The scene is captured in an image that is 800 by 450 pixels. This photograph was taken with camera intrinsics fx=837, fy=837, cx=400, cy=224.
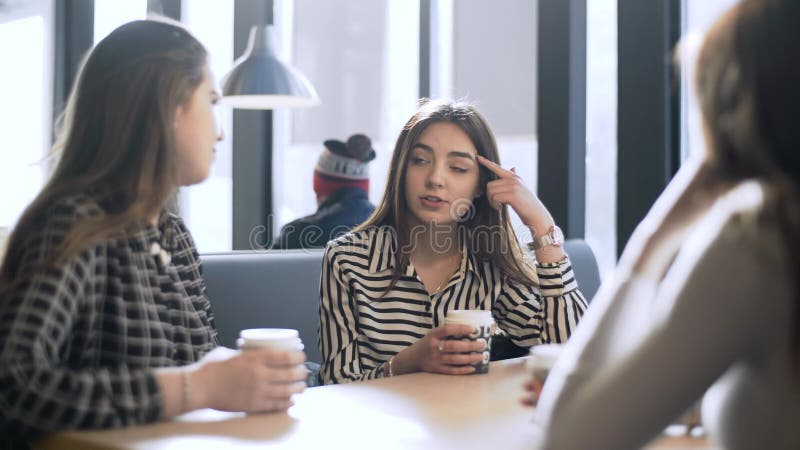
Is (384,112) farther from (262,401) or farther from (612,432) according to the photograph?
(612,432)

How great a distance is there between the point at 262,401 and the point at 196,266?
481mm

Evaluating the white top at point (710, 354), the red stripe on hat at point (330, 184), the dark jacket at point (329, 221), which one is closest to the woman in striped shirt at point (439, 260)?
the dark jacket at point (329, 221)

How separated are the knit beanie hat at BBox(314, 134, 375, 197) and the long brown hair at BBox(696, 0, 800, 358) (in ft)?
9.73

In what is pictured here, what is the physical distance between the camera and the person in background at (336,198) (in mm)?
3357

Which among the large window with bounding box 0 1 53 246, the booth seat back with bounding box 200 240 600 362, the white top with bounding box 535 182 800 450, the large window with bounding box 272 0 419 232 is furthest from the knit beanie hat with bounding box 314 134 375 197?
the white top with bounding box 535 182 800 450

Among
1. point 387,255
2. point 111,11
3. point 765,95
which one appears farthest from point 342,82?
point 765,95

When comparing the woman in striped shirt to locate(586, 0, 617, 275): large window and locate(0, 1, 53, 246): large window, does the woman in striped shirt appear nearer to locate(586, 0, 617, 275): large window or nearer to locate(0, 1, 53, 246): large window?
locate(586, 0, 617, 275): large window

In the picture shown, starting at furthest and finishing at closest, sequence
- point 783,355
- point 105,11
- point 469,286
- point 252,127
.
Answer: point 105,11 < point 252,127 < point 469,286 < point 783,355

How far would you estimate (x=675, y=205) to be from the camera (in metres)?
0.91

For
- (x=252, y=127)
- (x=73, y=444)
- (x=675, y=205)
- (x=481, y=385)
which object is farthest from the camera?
(x=252, y=127)

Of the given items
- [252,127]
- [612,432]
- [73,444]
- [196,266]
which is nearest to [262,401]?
[73,444]

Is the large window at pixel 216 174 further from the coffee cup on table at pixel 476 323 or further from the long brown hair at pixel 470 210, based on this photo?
the coffee cup on table at pixel 476 323

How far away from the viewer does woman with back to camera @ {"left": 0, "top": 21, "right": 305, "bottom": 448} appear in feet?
3.84

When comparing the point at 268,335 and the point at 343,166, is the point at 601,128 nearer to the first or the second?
the point at 343,166
